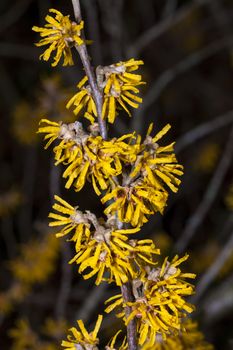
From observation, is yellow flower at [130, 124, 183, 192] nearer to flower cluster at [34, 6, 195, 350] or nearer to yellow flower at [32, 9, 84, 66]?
flower cluster at [34, 6, 195, 350]

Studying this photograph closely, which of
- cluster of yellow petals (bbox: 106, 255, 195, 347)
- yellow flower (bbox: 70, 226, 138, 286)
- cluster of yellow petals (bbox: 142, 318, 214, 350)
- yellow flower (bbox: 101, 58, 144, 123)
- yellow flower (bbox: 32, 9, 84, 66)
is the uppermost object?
yellow flower (bbox: 32, 9, 84, 66)

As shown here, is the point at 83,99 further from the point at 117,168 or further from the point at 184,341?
the point at 184,341

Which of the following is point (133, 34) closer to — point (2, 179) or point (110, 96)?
point (2, 179)

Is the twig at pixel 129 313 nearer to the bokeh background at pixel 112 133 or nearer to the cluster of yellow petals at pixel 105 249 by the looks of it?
the cluster of yellow petals at pixel 105 249

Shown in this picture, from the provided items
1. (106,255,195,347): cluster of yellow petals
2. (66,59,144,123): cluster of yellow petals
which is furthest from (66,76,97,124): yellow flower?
(106,255,195,347): cluster of yellow petals

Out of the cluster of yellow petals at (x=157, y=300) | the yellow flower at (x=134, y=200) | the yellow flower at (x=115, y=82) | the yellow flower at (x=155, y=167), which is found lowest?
the cluster of yellow petals at (x=157, y=300)

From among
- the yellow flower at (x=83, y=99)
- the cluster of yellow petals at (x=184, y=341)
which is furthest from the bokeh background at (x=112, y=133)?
the yellow flower at (x=83, y=99)
